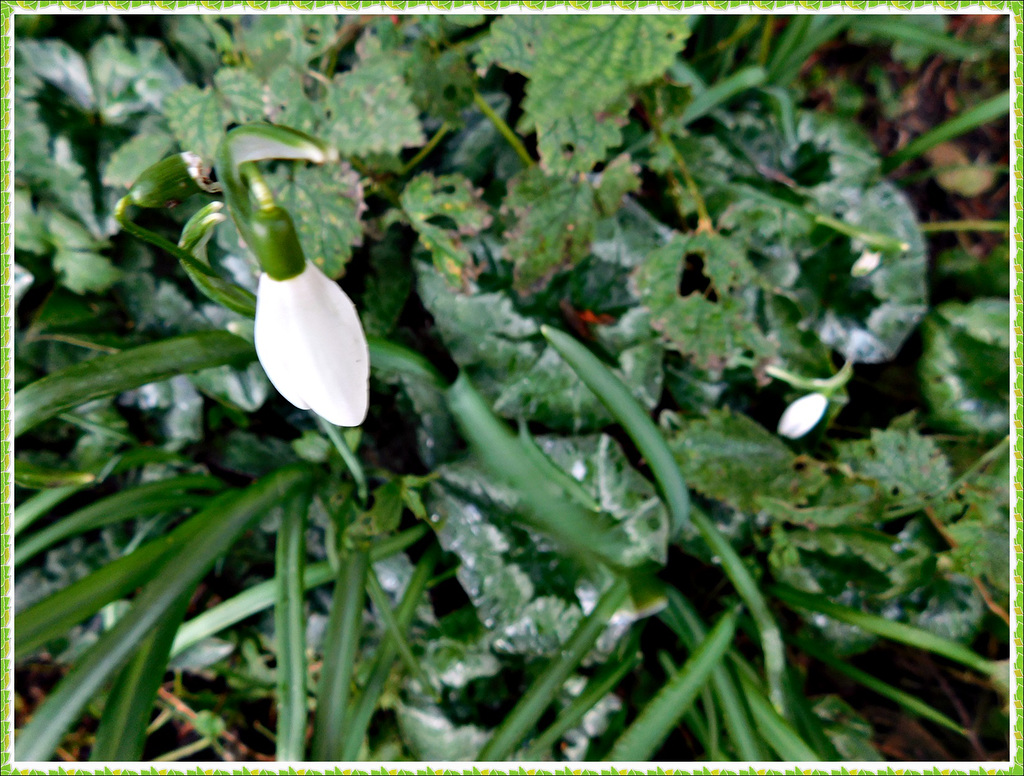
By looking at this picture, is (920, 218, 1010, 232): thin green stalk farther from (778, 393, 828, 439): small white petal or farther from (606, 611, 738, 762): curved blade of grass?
(606, 611, 738, 762): curved blade of grass

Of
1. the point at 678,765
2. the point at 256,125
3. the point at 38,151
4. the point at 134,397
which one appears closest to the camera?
the point at 256,125

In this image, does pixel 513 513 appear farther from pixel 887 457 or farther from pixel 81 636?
pixel 81 636

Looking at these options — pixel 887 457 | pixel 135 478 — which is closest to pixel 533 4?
pixel 887 457

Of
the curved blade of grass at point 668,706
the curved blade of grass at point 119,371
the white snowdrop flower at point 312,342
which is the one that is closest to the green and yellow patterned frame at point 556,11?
the curved blade of grass at point 668,706

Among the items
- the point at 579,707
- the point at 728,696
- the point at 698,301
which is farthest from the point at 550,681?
the point at 698,301

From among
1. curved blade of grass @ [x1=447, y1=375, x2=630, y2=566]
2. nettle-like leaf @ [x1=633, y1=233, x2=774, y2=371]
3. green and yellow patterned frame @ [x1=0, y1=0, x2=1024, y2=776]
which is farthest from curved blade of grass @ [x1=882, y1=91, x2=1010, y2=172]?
curved blade of grass @ [x1=447, y1=375, x2=630, y2=566]
